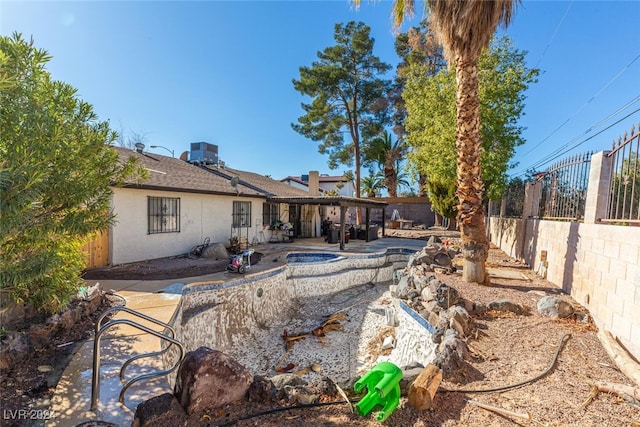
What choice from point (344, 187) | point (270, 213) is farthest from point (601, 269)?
point (344, 187)

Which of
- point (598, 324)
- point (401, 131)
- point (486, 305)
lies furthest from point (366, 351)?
point (401, 131)

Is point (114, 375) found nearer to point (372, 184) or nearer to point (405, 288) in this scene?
point (405, 288)

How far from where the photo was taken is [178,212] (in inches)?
483

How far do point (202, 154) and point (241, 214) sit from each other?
20.6 feet

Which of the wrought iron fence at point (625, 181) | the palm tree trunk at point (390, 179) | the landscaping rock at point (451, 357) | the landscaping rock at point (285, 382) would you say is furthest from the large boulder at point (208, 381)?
the palm tree trunk at point (390, 179)

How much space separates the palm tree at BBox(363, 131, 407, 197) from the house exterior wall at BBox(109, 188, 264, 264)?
586 inches

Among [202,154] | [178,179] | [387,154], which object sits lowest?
[178,179]

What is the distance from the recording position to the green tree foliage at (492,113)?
11.8 meters

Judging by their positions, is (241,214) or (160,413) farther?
(241,214)

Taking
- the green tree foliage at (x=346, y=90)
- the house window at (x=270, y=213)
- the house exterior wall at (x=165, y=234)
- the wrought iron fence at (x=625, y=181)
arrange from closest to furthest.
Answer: the wrought iron fence at (x=625, y=181) < the house exterior wall at (x=165, y=234) < the house window at (x=270, y=213) < the green tree foliage at (x=346, y=90)

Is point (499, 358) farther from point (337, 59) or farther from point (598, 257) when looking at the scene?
point (337, 59)

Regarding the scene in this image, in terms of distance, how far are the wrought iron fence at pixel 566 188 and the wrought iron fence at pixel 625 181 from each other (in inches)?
35.2

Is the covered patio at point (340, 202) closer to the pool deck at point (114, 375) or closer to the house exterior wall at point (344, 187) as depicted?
the pool deck at point (114, 375)

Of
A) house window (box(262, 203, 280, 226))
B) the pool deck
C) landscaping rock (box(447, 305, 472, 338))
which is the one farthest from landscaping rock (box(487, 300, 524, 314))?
house window (box(262, 203, 280, 226))
